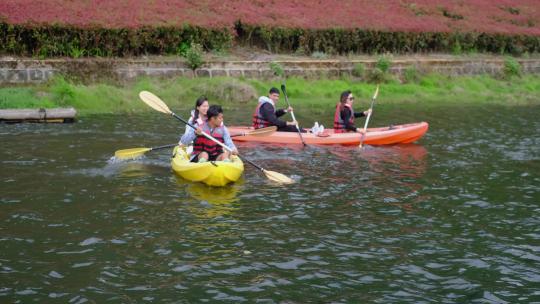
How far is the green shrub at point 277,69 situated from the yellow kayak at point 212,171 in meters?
12.6

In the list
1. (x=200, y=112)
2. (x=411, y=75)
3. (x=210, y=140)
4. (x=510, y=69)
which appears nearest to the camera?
(x=210, y=140)

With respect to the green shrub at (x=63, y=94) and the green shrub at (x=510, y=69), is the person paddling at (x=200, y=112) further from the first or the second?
the green shrub at (x=510, y=69)

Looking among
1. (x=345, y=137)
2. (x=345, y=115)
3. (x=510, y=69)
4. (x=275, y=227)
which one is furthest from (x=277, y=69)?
(x=275, y=227)

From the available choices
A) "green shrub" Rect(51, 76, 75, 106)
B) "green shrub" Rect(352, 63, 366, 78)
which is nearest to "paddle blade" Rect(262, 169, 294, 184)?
"green shrub" Rect(51, 76, 75, 106)

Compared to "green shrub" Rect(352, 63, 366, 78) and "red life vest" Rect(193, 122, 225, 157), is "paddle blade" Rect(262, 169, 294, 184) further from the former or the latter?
"green shrub" Rect(352, 63, 366, 78)

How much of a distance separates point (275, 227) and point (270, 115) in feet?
23.4

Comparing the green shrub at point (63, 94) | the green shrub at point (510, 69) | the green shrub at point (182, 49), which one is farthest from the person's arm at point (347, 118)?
the green shrub at point (510, 69)

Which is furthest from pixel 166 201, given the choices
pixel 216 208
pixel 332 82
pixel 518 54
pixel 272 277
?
pixel 518 54

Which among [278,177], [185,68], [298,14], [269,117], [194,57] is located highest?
[298,14]

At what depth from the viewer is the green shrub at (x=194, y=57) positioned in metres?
23.6

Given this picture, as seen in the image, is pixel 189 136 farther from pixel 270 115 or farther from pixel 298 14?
pixel 298 14

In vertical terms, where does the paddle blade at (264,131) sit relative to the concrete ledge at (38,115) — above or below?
below

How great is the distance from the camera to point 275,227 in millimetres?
9633

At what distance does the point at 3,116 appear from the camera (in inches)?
697
